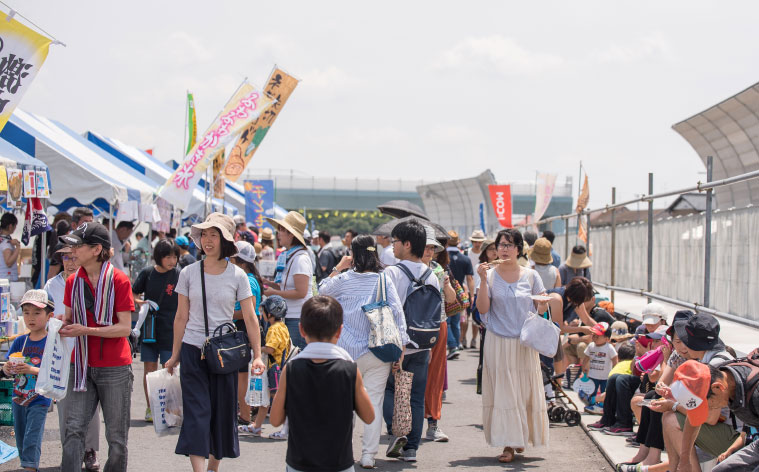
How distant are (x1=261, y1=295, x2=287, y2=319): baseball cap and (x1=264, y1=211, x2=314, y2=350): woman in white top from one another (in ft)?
0.47

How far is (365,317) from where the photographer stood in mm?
6637

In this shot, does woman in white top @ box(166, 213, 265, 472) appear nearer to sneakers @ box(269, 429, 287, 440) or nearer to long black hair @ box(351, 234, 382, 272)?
long black hair @ box(351, 234, 382, 272)

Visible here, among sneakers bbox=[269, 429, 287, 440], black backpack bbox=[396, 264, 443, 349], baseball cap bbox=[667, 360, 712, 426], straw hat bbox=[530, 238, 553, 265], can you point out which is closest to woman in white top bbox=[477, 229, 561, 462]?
black backpack bbox=[396, 264, 443, 349]

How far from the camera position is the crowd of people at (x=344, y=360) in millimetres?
4297

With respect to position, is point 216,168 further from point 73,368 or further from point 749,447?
point 749,447

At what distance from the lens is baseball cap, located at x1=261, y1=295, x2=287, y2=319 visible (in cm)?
809

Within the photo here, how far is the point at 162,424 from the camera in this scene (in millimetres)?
5805

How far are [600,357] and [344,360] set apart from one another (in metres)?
5.72

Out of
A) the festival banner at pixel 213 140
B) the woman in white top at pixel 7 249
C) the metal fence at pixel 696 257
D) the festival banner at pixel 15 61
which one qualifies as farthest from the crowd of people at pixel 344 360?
the festival banner at pixel 213 140

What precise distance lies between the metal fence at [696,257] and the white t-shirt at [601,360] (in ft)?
2.60

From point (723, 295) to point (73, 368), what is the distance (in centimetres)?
513

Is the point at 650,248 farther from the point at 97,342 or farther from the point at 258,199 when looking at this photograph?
the point at 258,199

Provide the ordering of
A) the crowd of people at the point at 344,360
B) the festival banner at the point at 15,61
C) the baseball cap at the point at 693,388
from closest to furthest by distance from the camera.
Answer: the crowd of people at the point at 344,360 → the baseball cap at the point at 693,388 → the festival banner at the point at 15,61

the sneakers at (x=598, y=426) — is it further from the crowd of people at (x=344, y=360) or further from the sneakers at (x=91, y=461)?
the sneakers at (x=91, y=461)
